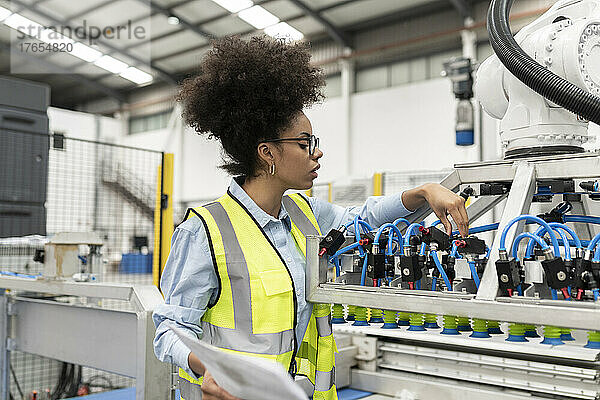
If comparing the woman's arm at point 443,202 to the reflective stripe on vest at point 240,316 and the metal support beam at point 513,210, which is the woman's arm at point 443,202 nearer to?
the metal support beam at point 513,210

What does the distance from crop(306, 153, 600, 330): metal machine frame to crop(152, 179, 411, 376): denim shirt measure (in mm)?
59

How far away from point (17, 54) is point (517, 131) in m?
10.6

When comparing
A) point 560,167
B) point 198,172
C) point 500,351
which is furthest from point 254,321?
point 198,172

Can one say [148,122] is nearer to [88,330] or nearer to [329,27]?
[329,27]

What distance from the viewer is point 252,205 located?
122 centimetres

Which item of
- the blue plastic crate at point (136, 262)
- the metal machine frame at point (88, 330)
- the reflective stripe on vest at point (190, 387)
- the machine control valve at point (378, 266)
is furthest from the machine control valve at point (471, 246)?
the blue plastic crate at point (136, 262)

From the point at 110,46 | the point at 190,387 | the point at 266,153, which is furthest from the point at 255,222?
the point at 110,46

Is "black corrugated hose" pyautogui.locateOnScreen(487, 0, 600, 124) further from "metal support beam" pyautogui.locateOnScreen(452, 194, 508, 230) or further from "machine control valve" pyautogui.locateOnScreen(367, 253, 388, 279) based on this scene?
"machine control valve" pyautogui.locateOnScreen(367, 253, 388, 279)

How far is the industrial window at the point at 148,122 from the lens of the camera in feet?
37.4

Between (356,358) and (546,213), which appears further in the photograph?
(356,358)

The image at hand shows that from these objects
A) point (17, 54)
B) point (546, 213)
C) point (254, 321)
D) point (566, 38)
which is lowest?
point (254, 321)

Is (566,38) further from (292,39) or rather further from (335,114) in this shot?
(335,114)

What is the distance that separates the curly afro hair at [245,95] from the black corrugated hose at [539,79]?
0.43 metres

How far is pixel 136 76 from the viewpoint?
10844 millimetres
